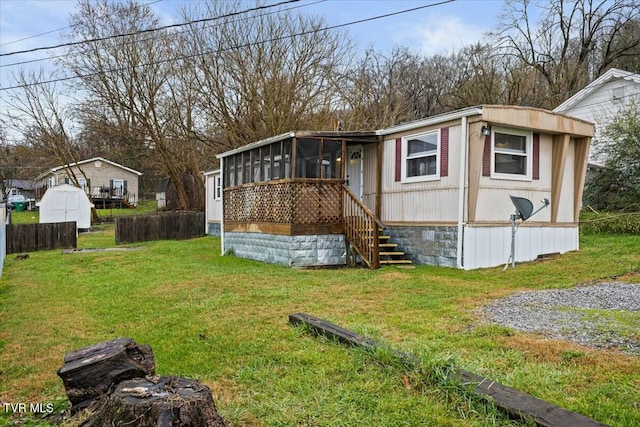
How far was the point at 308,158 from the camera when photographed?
957cm

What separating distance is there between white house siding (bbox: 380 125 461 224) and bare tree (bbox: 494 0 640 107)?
14636 millimetres

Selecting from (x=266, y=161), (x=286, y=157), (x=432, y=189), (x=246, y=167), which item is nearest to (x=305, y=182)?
(x=286, y=157)

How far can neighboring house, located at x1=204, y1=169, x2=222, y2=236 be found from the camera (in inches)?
719

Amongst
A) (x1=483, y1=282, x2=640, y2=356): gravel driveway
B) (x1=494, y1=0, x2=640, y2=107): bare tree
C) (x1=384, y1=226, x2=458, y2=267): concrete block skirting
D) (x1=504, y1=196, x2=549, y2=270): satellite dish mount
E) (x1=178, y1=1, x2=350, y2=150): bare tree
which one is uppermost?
(x1=494, y1=0, x2=640, y2=107): bare tree

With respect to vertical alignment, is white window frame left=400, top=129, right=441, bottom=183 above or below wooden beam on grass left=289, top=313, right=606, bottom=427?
above

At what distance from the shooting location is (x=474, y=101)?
21.5 metres

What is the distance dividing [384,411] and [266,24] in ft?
59.2

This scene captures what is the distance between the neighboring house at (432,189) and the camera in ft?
28.1

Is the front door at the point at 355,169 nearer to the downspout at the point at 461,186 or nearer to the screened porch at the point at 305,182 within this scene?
the screened porch at the point at 305,182

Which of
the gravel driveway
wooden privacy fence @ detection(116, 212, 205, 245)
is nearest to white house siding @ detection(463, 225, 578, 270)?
the gravel driveway

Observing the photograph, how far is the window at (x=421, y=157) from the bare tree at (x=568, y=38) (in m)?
14.6

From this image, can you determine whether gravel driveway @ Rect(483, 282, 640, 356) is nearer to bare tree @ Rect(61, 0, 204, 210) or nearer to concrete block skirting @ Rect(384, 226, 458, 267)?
concrete block skirting @ Rect(384, 226, 458, 267)

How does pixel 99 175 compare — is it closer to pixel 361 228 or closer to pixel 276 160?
pixel 276 160

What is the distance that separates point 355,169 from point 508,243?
13.3 feet
